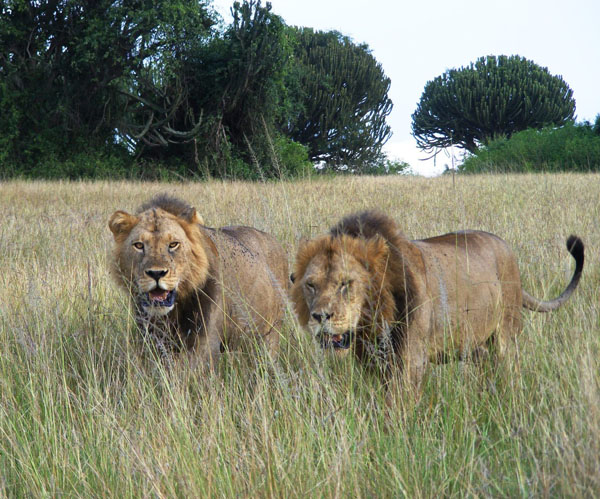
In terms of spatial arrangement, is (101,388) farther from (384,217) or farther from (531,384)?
(531,384)

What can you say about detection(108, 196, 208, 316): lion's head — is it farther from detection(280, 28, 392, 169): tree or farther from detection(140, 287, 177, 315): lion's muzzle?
detection(280, 28, 392, 169): tree

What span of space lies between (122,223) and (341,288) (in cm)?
162

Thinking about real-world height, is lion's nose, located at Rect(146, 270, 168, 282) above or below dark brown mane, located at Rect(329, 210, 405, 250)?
below

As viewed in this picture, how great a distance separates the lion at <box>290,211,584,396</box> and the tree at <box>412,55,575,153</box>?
48663mm

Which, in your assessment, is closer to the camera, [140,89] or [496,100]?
[140,89]

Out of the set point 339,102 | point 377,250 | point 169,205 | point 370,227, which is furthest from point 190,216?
point 339,102

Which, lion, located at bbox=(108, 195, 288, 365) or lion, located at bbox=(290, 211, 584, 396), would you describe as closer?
lion, located at bbox=(290, 211, 584, 396)

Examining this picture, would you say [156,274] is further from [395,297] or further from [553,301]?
[553,301]

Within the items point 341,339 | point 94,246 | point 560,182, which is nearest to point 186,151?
point 560,182

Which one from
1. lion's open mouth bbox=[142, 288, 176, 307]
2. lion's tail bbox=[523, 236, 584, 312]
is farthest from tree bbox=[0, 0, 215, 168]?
lion's tail bbox=[523, 236, 584, 312]

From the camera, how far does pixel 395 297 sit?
328 cm

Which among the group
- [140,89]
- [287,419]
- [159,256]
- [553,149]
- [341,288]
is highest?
[140,89]

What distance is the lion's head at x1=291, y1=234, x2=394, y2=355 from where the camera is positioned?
115 inches

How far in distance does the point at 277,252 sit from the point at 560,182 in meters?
11.0
